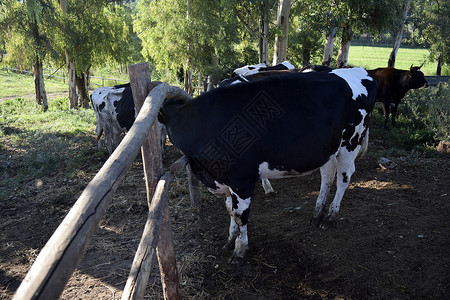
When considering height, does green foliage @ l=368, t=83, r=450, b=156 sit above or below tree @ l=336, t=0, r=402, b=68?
below

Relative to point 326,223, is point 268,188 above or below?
above

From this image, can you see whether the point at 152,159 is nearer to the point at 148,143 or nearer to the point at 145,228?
the point at 148,143

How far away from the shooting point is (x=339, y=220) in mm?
4430

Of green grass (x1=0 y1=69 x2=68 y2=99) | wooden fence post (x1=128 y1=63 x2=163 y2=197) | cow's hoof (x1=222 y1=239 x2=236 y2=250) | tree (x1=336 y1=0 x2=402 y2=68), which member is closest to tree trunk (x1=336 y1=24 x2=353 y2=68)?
tree (x1=336 y1=0 x2=402 y2=68)

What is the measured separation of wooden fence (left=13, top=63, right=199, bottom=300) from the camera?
104cm

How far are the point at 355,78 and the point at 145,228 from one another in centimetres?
349

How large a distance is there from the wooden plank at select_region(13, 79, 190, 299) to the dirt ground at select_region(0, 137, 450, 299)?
2.15 meters

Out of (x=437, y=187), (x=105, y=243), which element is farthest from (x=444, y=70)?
(x=105, y=243)

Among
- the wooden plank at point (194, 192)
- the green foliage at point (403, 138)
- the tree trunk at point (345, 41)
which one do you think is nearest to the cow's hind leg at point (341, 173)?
the wooden plank at point (194, 192)

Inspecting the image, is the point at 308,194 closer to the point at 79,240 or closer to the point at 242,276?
the point at 242,276

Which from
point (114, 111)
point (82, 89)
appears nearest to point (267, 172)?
point (114, 111)

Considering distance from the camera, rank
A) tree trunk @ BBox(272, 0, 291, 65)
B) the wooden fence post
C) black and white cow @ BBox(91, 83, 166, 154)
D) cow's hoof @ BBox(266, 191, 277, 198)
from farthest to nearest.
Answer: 1. tree trunk @ BBox(272, 0, 291, 65)
2. black and white cow @ BBox(91, 83, 166, 154)
3. cow's hoof @ BBox(266, 191, 277, 198)
4. the wooden fence post

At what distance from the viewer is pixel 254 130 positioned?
3.50 meters

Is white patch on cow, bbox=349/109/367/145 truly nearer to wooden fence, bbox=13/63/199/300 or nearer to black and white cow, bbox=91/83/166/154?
wooden fence, bbox=13/63/199/300
